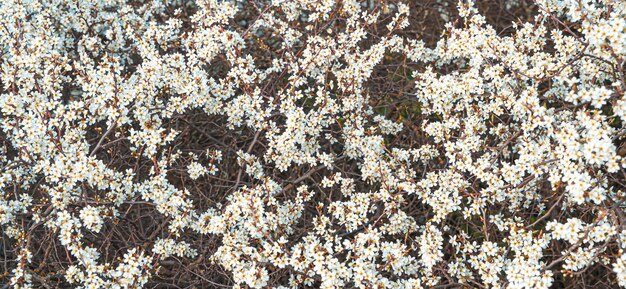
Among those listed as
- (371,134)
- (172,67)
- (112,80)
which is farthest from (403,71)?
(112,80)

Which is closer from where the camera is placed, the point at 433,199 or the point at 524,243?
the point at 524,243

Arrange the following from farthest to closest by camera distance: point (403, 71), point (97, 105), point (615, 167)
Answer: point (403, 71) → point (97, 105) → point (615, 167)

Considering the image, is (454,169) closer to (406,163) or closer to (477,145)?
(477,145)

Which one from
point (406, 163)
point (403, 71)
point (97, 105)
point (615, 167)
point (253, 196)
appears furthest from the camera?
point (403, 71)

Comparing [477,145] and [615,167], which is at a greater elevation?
[477,145]

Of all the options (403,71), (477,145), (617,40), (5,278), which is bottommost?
(5,278)

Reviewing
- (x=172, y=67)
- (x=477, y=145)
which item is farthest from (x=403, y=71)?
(x=172, y=67)
